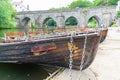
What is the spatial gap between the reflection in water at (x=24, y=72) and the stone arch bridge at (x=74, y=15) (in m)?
29.0

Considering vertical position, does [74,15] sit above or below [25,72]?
above

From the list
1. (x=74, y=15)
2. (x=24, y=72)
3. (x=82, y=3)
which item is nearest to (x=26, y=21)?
(x=74, y=15)

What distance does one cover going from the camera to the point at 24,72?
330 inches

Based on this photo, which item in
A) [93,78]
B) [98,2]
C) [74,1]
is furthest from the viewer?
[74,1]

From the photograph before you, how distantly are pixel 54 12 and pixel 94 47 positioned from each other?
4147 centimetres

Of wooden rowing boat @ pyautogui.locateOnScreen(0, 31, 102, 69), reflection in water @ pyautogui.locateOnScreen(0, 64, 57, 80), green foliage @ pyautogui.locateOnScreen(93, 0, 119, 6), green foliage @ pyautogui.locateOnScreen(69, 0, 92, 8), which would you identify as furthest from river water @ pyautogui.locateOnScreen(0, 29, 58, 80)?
green foliage @ pyautogui.locateOnScreen(69, 0, 92, 8)

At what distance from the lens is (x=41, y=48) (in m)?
7.63

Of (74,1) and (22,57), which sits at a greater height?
(74,1)

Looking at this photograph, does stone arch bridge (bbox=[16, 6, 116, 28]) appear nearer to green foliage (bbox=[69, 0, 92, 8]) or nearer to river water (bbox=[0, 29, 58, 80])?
green foliage (bbox=[69, 0, 92, 8])

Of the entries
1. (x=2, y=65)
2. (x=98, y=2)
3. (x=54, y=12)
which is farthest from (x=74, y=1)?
(x=2, y=65)

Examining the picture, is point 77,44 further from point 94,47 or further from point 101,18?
point 101,18

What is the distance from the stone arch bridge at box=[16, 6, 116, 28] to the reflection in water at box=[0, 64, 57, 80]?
2897 centimetres

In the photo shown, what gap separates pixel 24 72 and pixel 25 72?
4 cm

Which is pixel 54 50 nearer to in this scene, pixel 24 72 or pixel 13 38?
pixel 24 72
